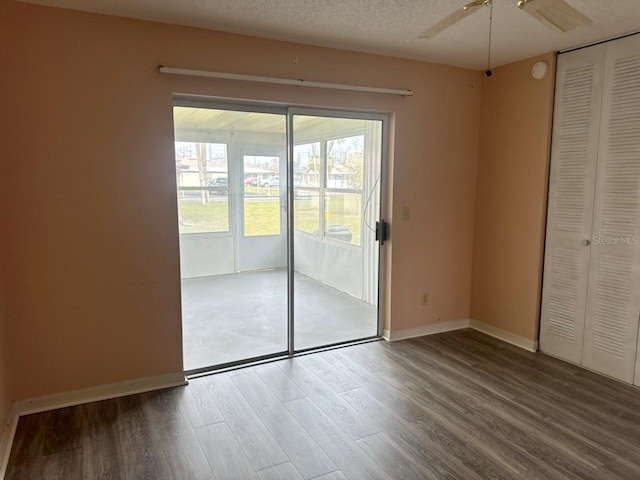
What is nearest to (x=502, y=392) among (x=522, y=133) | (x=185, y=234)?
(x=522, y=133)

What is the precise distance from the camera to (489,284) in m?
4.19

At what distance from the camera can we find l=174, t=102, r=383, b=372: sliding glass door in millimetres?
3260

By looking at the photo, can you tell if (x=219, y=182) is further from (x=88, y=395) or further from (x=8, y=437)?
(x=8, y=437)

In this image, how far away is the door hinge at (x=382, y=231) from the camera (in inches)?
154

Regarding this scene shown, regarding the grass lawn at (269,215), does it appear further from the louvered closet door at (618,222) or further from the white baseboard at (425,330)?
the louvered closet door at (618,222)

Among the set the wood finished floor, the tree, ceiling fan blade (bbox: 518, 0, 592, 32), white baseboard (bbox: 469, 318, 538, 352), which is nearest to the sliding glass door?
the tree

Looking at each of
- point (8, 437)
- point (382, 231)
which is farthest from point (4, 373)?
point (382, 231)

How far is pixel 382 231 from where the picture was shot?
3.92 metres

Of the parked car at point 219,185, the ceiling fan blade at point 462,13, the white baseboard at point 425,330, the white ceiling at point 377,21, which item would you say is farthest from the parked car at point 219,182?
the white baseboard at point 425,330

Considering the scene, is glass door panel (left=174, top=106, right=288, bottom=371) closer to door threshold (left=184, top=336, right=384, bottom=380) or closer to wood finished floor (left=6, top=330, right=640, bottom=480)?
door threshold (left=184, top=336, right=384, bottom=380)

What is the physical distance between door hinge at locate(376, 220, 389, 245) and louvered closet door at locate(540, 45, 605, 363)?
51.9 inches

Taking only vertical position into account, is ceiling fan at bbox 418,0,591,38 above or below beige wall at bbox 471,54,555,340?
above

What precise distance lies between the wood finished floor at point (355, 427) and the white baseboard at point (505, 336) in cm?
27

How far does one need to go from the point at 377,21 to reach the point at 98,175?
2.03 metres
